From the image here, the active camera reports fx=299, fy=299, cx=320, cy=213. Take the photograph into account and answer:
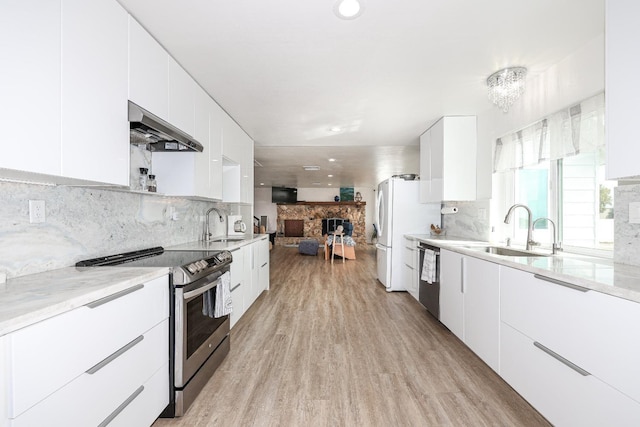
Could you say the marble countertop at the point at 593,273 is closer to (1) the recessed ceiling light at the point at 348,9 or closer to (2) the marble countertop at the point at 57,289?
(1) the recessed ceiling light at the point at 348,9

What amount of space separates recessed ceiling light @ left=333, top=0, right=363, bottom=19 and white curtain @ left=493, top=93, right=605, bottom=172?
1.71m

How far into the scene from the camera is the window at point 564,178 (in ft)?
6.88

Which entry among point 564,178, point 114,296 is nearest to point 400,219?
point 564,178

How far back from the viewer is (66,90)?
128 cm

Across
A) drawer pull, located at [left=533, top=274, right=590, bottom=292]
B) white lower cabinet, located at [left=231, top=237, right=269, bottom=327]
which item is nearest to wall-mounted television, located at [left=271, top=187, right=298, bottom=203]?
white lower cabinet, located at [left=231, top=237, right=269, bottom=327]

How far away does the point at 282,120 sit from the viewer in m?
3.65

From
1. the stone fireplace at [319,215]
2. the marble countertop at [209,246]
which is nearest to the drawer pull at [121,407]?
the marble countertop at [209,246]

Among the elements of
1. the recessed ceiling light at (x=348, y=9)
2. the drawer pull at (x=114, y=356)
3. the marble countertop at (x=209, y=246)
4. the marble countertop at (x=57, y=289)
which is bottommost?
the drawer pull at (x=114, y=356)

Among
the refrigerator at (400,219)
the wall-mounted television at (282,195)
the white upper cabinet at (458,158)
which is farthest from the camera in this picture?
the wall-mounted television at (282,195)

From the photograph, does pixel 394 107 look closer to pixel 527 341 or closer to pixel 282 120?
pixel 282 120

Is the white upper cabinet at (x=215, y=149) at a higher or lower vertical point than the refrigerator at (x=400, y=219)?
higher

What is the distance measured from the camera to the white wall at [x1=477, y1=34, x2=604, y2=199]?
2012 mm

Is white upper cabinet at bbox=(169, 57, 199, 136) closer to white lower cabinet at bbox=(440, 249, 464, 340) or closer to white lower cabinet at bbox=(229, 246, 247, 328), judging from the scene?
white lower cabinet at bbox=(229, 246, 247, 328)

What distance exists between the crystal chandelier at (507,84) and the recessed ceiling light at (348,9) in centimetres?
142
